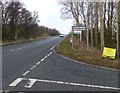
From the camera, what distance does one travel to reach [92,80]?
33.0 feet

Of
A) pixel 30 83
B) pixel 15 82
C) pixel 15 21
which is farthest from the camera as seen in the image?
pixel 15 21

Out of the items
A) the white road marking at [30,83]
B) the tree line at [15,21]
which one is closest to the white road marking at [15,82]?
the white road marking at [30,83]

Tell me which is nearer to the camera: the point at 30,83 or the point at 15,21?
the point at 30,83

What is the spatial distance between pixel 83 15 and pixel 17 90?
41211 mm

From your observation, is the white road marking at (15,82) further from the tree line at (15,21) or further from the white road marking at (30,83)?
the tree line at (15,21)

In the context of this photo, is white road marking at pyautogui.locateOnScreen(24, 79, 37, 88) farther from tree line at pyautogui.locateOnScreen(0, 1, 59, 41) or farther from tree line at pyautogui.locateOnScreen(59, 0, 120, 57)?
tree line at pyautogui.locateOnScreen(0, 1, 59, 41)

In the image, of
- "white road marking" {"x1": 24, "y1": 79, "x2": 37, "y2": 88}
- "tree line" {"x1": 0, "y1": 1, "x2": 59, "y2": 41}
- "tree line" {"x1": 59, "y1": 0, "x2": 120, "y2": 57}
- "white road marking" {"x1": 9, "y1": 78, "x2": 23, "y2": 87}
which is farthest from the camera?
"tree line" {"x1": 0, "y1": 1, "x2": 59, "y2": 41}

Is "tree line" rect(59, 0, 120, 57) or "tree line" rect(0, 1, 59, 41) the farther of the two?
"tree line" rect(0, 1, 59, 41)

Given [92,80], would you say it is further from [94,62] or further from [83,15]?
[83,15]

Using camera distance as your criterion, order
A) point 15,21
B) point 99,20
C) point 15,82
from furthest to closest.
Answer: point 15,21 → point 99,20 → point 15,82

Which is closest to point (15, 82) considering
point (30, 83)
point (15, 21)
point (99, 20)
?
point (30, 83)

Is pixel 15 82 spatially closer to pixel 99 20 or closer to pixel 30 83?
pixel 30 83

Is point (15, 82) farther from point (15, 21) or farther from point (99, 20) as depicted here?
point (15, 21)

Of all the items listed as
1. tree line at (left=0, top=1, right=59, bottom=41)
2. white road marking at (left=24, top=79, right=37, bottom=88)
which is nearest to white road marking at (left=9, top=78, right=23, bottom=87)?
white road marking at (left=24, top=79, right=37, bottom=88)
